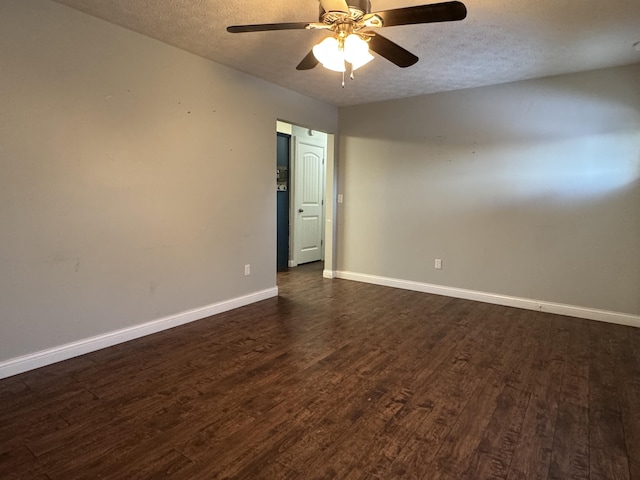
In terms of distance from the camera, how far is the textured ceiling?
240 centimetres

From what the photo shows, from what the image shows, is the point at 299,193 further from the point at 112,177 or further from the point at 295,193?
the point at 112,177

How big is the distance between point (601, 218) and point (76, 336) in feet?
15.5

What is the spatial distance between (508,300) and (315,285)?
7.63ft

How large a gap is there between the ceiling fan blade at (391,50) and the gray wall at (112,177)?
1.84 meters

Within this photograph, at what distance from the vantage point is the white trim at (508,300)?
3566 mm

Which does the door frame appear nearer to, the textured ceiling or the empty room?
the empty room

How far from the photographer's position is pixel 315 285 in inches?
193

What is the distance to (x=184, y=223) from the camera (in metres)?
3.33

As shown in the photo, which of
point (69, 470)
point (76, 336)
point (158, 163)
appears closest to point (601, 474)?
point (69, 470)

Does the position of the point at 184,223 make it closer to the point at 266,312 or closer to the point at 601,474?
the point at 266,312

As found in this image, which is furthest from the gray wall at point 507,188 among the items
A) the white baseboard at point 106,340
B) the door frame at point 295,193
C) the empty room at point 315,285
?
the white baseboard at point 106,340

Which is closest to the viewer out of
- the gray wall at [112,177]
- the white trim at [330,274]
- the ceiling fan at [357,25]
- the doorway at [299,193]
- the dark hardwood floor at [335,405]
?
the dark hardwood floor at [335,405]

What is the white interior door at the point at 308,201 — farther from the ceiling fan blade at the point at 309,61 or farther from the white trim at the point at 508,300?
the ceiling fan blade at the point at 309,61

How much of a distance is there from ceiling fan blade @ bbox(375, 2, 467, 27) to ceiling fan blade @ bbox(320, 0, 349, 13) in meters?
0.19
